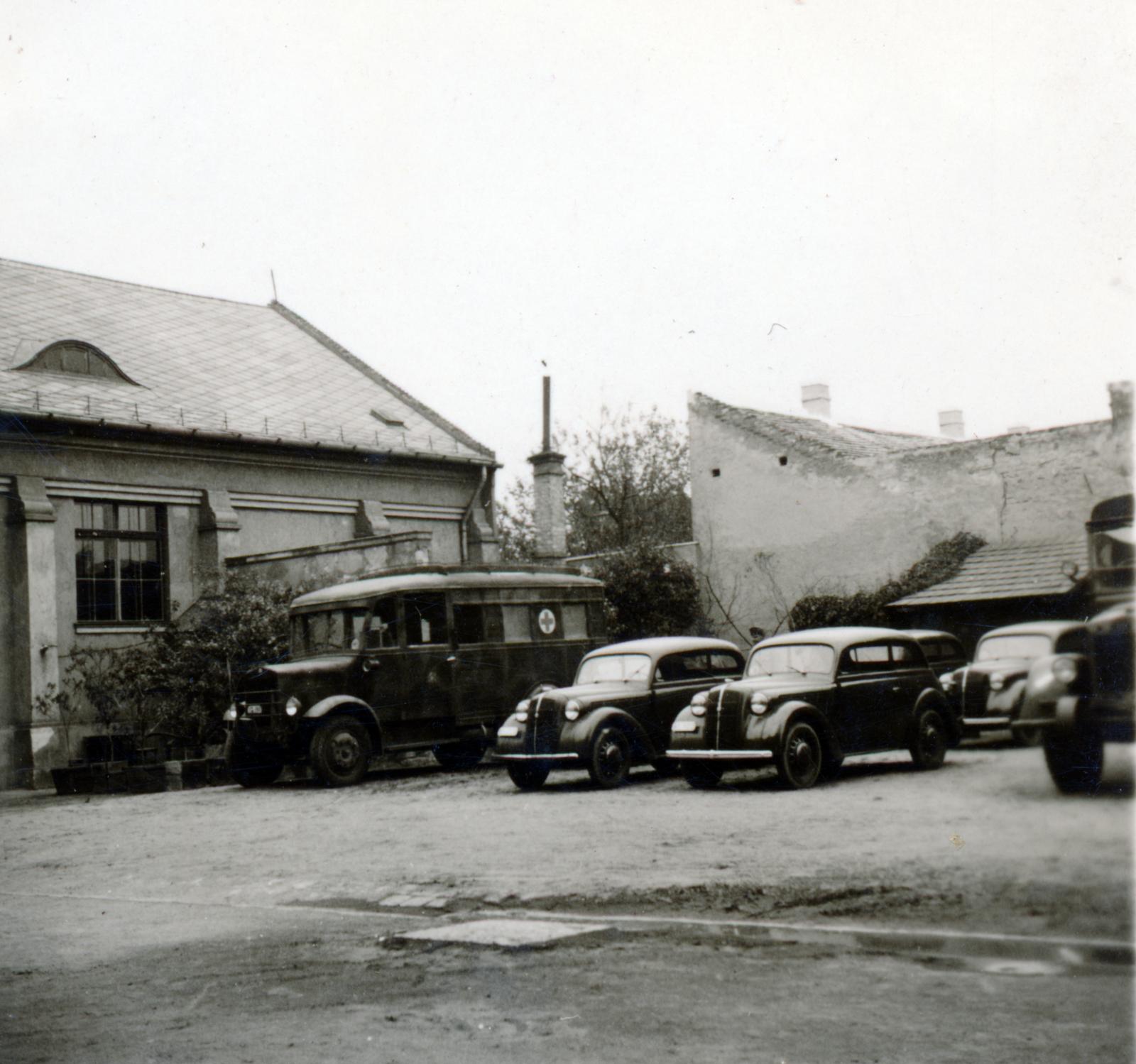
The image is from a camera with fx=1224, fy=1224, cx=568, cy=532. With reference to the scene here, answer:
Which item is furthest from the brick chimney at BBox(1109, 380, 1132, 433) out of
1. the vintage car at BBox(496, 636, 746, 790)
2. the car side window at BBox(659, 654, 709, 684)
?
the car side window at BBox(659, 654, 709, 684)

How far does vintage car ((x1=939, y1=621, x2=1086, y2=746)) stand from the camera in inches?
50.8

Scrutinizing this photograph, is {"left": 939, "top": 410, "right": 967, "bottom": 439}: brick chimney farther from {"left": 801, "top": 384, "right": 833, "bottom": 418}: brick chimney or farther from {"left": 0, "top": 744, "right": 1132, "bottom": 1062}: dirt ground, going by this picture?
{"left": 0, "top": 744, "right": 1132, "bottom": 1062}: dirt ground

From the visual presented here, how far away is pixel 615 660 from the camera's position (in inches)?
354

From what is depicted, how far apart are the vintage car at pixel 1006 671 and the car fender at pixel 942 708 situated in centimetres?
6

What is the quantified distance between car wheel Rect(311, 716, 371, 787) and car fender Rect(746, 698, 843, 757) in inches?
315

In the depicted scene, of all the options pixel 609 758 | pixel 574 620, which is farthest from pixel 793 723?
pixel 574 620

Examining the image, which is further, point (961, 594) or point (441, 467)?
point (441, 467)

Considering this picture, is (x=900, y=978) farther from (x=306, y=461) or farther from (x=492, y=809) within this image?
(x=306, y=461)

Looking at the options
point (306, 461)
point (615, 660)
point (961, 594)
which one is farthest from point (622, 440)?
point (961, 594)

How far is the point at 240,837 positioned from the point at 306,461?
1029 cm

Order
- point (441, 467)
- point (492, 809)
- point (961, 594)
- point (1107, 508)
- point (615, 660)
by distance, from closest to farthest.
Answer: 1. point (1107, 508)
2. point (961, 594)
3. point (492, 809)
4. point (615, 660)
5. point (441, 467)

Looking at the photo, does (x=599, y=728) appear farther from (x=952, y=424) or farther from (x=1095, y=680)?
(x=1095, y=680)

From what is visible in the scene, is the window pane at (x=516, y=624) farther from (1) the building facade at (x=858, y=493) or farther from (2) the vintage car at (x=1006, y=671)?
(2) the vintage car at (x=1006, y=671)

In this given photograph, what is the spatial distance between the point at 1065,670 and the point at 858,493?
720 mm
